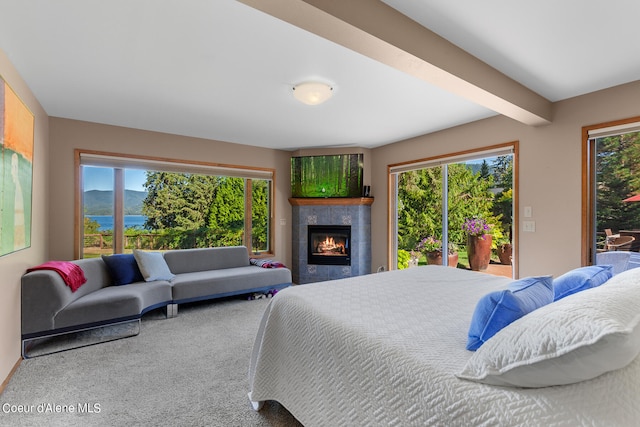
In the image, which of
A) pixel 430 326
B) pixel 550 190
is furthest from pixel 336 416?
pixel 550 190

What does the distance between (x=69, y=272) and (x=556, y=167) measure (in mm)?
4871

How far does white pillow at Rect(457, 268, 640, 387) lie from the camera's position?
759mm

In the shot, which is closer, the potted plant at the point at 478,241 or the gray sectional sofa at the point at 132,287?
the gray sectional sofa at the point at 132,287

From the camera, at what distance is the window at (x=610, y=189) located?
2.62m

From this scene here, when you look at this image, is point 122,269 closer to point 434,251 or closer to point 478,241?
point 434,251

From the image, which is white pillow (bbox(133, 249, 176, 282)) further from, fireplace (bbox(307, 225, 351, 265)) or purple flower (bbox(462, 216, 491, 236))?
purple flower (bbox(462, 216, 491, 236))

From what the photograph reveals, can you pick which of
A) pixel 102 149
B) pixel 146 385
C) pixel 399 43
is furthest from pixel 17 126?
pixel 399 43

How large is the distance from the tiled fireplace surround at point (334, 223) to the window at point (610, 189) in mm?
2898

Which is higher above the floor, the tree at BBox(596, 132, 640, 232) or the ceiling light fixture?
the ceiling light fixture

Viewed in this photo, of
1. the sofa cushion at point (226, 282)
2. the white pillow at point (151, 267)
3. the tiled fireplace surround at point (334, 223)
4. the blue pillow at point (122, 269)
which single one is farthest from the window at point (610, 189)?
the blue pillow at point (122, 269)

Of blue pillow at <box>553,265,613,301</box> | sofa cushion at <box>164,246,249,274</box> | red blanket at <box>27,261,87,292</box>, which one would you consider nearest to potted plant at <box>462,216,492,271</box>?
blue pillow at <box>553,265,613,301</box>

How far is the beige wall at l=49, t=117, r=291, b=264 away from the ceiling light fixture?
2444 mm

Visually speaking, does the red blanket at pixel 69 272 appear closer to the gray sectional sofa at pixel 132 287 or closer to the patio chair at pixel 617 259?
the gray sectional sofa at pixel 132 287

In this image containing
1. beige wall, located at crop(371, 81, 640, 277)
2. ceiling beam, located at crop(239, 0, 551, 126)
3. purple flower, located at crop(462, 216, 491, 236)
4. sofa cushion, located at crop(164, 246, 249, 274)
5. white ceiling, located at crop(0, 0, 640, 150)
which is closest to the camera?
ceiling beam, located at crop(239, 0, 551, 126)
